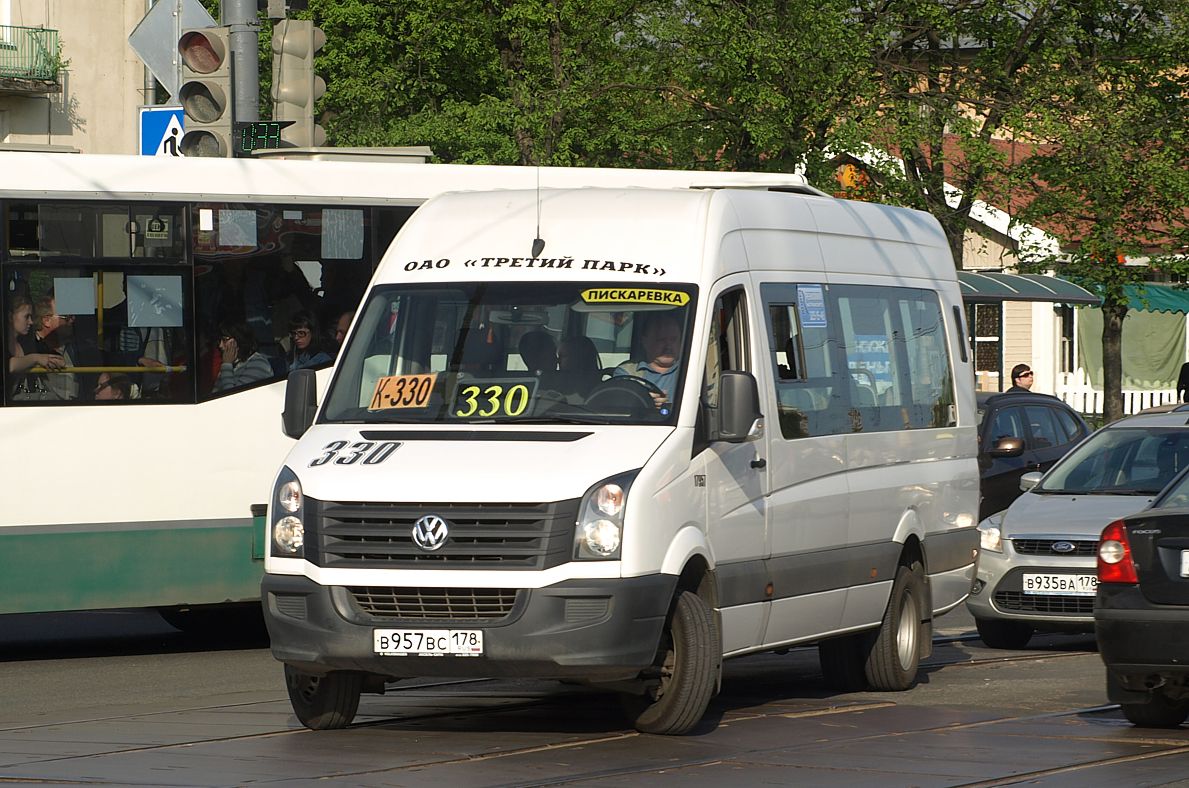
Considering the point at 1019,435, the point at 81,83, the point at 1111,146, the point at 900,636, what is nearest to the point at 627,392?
the point at 900,636

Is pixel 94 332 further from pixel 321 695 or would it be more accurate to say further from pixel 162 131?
pixel 162 131

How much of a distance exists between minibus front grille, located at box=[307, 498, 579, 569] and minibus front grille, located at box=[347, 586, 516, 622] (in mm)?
104

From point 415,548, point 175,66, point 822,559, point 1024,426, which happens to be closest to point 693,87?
point 1024,426

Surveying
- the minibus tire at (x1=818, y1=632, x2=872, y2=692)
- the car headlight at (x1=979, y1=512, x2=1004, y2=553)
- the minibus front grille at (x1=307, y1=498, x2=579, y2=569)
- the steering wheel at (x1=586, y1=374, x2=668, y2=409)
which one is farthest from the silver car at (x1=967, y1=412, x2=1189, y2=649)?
the minibus front grille at (x1=307, y1=498, x2=579, y2=569)

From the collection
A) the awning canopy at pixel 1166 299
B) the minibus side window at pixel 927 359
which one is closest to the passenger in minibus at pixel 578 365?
the minibus side window at pixel 927 359

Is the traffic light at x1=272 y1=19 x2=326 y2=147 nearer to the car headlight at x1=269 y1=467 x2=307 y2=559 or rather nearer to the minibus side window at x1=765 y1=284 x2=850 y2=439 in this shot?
the minibus side window at x1=765 y1=284 x2=850 y2=439

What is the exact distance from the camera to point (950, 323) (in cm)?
1294

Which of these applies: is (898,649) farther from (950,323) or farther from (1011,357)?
(1011,357)

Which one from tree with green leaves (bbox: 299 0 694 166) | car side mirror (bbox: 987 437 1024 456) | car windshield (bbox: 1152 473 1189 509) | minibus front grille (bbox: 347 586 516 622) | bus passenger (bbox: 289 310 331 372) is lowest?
minibus front grille (bbox: 347 586 516 622)

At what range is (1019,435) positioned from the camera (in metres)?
18.4

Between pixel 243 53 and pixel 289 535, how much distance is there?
7217mm

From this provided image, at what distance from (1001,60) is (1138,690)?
24687 millimetres

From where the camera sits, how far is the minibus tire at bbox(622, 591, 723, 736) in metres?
9.13

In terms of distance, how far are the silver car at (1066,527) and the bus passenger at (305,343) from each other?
4.42 m
